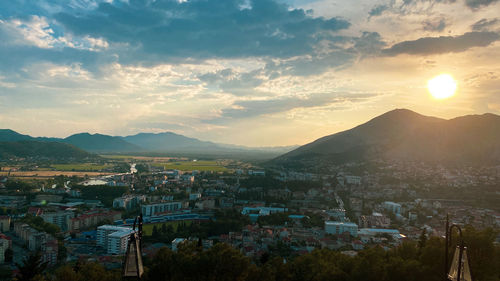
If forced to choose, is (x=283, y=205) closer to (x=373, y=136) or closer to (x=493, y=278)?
(x=493, y=278)

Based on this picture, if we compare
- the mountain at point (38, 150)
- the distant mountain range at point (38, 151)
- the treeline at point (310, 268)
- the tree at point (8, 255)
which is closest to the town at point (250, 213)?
the tree at point (8, 255)

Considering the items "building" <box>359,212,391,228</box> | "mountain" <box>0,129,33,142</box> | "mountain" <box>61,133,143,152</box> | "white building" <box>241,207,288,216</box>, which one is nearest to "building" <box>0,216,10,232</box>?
"white building" <box>241,207,288,216</box>

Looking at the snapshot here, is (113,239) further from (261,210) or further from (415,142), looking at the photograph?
(415,142)

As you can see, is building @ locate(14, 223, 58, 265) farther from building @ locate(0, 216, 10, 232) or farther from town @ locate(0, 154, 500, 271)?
building @ locate(0, 216, 10, 232)

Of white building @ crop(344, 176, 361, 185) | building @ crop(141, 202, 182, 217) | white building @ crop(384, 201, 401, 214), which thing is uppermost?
white building @ crop(344, 176, 361, 185)

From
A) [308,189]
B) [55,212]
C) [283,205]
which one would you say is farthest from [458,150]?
[55,212]

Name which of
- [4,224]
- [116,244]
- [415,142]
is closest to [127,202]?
[4,224]
